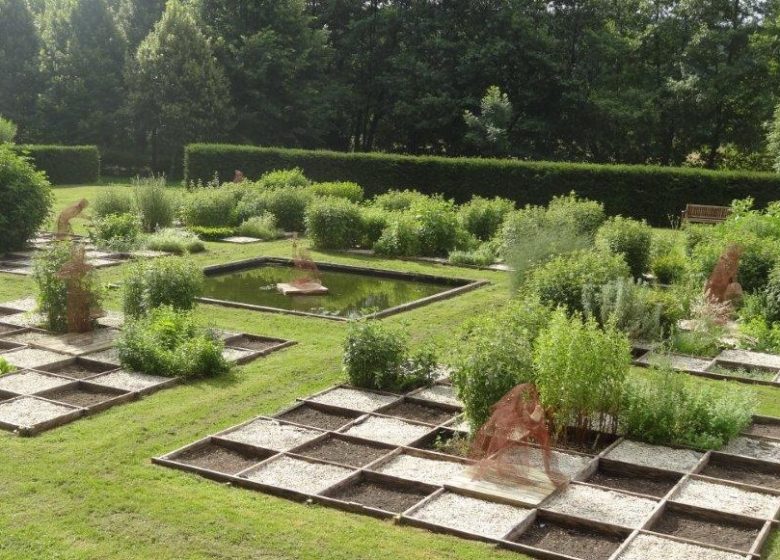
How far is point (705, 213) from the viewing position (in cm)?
1892

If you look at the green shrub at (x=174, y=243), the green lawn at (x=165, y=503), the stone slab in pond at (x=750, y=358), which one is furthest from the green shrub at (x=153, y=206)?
the stone slab in pond at (x=750, y=358)

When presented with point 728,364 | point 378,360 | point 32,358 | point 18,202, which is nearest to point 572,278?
point 728,364

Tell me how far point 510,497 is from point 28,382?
4.29 metres

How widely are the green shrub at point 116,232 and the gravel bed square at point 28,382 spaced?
23.8 feet

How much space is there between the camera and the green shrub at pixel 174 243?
15.3 meters

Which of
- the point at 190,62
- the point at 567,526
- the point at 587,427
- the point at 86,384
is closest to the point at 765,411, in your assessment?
the point at 587,427

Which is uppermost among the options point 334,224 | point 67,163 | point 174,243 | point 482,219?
point 67,163

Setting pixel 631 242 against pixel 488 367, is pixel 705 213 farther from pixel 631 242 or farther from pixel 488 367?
pixel 488 367

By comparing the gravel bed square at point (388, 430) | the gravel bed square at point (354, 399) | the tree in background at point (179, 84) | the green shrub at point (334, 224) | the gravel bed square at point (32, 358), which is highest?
the tree in background at point (179, 84)

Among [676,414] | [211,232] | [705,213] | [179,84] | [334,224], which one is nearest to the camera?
[676,414]

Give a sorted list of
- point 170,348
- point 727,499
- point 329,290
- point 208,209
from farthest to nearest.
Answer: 1. point 208,209
2. point 329,290
3. point 170,348
4. point 727,499

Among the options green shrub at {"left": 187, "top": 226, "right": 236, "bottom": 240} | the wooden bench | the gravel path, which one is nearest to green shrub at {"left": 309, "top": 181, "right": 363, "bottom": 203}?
green shrub at {"left": 187, "top": 226, "right": 236, "bottom": 240}

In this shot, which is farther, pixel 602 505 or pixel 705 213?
pixel 705 213

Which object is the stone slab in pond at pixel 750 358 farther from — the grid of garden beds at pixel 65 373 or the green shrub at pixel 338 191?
the green shrub at pixel 338 191
